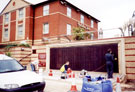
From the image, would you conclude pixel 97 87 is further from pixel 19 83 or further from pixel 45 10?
pixel 45 10

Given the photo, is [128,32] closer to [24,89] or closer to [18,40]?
[24,89]

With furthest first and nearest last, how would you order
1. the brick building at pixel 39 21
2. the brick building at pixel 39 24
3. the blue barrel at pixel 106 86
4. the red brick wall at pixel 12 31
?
1. the red brick wall at pixel 12 31
2. the brick building at pixel 39 21
3. the brick building at pixel 39 24
4. the blue barrel at pixel 106 86

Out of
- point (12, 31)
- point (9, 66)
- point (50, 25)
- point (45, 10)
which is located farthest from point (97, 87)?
point (12, 31)

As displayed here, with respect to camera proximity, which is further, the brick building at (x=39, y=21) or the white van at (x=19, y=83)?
the brick building at (x=39, y=21)

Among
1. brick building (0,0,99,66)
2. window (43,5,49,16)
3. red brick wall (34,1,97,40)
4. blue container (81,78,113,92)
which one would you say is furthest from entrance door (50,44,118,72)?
window (43,5,49,16)

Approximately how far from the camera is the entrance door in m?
10.5

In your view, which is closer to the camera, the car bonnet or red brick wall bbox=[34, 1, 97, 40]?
the car bonnet

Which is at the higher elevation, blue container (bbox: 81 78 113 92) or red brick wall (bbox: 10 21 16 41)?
red brick wall (bbox: 10 21 16 41)

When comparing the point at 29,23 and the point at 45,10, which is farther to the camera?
the point at 29,23

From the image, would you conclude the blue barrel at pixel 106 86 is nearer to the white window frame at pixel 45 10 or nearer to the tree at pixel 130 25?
the tree at pixel 130 25

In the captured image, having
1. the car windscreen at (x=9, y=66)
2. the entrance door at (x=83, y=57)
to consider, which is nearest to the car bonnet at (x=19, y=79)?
the car windscreen at (x=9, y=66)

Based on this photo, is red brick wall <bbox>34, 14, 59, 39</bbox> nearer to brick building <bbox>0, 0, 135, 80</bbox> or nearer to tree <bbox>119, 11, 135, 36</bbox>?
brick building <bbox>0, 0, 135, 80</bbox>

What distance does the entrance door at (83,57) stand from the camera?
1052 cm

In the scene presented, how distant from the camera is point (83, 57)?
1152cm
